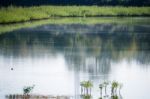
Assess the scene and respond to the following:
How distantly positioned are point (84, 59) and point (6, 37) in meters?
1.31

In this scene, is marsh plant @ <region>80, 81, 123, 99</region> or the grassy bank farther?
the grassy bank

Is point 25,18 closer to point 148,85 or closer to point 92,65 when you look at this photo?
point 92,65

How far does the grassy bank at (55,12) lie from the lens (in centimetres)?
713

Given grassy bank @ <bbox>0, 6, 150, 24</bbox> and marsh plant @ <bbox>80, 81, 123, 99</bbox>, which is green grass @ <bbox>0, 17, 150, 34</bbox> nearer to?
grassy bank @ <bbox>0, 6, 150, 24</bbox>

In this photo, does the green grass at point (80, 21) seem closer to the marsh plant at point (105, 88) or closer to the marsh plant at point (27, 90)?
the marsh plant at point (105, 88)

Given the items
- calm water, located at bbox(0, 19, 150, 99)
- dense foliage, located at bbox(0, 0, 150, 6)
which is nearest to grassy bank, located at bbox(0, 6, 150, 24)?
dense foliage, located at bbox(0, 0, 150, 6)

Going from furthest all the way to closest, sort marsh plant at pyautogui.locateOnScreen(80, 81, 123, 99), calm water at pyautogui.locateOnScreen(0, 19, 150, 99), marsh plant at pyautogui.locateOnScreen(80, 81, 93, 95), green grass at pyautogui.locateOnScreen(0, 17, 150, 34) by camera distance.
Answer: green grass at pyautogui.locateOnScreen(0, 17, 150, 34) < calm water at pyautogui.locateOnScreen(0, 19, 150, 99) < marsh plant at pyautogui.locateOnScreen(80, 81, 93, 95) < marsh plant at pyautogui.locateOnScreen(80, 81, 123, 99)

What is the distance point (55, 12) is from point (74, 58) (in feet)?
4.31

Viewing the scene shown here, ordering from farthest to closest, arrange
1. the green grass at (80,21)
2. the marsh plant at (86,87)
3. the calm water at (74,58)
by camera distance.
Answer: the green grass at (80,21) < the calm water at (74,58) < the marsh plant at (86,87)

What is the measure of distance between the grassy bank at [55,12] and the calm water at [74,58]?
181 millimetres

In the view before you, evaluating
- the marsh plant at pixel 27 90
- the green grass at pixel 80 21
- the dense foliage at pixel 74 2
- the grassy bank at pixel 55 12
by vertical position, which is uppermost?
the dense foliage at pixel 74 2

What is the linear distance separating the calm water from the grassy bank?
0.18 m

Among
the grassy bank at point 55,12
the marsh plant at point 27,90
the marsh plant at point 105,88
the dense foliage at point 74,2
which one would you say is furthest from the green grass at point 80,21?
the marsh plant at point 27,90

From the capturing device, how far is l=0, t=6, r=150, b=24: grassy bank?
713 centimetres
